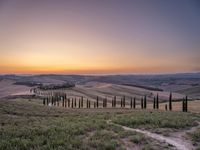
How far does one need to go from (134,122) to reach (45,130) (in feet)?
24.2

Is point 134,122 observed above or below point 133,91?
above

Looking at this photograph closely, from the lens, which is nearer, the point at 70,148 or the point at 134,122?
the point at 70,148

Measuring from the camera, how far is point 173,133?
17375 millimetres

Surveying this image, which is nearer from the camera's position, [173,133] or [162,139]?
[162,139]

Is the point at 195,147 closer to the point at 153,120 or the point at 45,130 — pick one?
the point at 153,120

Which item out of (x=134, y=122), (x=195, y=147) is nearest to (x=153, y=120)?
(x=134, y=122)

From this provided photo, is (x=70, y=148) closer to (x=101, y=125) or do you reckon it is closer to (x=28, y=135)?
(x=28, y=135)

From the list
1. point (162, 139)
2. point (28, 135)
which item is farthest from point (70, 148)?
point (162, 139)

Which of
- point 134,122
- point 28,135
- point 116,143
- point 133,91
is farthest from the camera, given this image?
point 133,91

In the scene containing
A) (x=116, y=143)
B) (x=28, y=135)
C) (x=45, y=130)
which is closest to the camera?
(x=116, y=143)

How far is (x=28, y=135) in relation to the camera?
14844 mm

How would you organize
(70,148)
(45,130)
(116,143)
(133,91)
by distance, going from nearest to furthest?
(70,148) < (116,143) < (45,130) < (133,91)

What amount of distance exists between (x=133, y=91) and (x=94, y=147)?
152974mm

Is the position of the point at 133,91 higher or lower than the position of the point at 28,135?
lower
